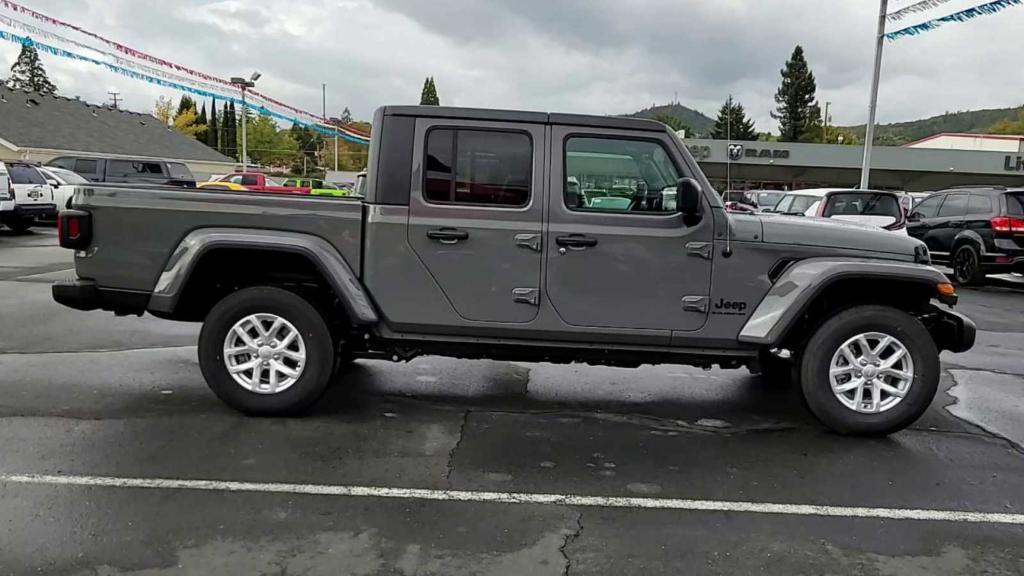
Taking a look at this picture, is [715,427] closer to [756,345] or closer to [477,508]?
[756,345]

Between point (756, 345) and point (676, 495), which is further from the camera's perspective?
point (756, 345)

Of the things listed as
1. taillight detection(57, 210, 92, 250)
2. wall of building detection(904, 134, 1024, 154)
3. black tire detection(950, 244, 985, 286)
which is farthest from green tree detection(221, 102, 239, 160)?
taillight detection(57, 210, 92, 250)

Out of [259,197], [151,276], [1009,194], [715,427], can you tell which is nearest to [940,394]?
[715,427]

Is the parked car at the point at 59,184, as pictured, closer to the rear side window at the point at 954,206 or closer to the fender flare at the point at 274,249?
the fender flare at the point at 274,249

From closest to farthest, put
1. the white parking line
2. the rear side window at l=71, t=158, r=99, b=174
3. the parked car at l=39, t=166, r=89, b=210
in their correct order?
the white parking line
the parked car at l=39, t=166, r=89, b=210
the rear side window at l=71, t=158, r=99, b=174

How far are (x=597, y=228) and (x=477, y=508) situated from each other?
1.91 meters

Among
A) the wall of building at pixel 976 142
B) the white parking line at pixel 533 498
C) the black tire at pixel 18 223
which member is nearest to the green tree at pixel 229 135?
the black tire at pixel 18 223

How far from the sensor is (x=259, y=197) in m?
4.75

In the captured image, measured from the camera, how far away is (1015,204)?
1227 cm

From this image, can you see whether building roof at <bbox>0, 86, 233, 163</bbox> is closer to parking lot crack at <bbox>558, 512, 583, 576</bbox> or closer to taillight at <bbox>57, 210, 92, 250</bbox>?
taillight at <bbox>57, 210, 92, 250</bbox>

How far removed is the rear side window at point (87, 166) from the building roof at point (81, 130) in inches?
417

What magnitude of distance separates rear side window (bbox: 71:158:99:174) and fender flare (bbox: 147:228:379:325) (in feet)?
83.6

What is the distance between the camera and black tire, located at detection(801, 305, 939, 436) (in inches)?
183

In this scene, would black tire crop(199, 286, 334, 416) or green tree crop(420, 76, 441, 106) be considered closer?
black tire crop(199, 286, 334, 416)
